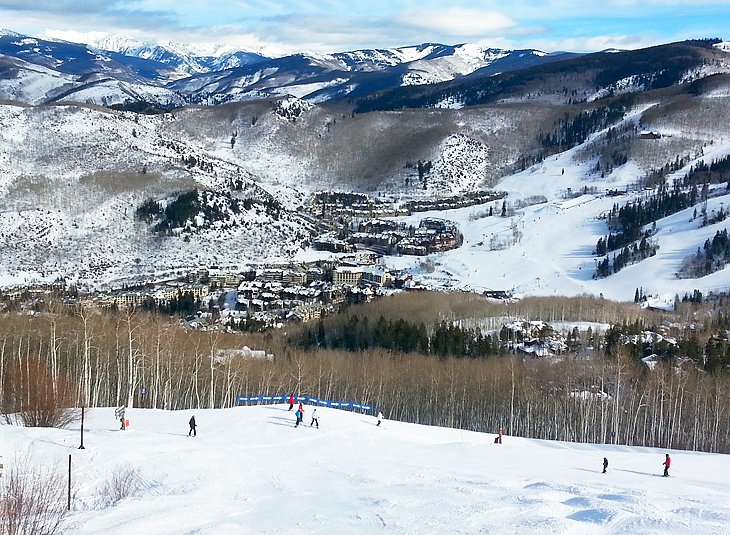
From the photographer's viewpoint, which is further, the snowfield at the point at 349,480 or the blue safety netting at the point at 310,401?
the blue safety netting at the point at 310,401

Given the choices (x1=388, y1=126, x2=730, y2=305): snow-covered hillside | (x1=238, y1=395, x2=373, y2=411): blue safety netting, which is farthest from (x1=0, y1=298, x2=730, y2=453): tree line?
(x1=388, y1=126, x2=730, y2=305): snow-covered hillside

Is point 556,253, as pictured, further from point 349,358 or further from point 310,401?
point 310,401

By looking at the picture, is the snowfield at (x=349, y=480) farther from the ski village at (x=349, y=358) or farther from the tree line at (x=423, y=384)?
the tree line at (x=423, y=384)

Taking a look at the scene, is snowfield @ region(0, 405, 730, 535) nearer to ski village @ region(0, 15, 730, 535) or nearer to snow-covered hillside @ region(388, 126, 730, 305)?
ski village @ region(0, 15, 730, 535)

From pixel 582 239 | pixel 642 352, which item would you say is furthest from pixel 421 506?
pixel 582 239

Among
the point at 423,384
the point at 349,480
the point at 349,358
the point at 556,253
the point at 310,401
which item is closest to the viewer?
the point at 349,480

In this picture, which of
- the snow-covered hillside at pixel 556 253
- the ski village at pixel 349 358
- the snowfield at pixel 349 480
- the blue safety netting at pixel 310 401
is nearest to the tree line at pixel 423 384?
the ski village at pixel 349 358

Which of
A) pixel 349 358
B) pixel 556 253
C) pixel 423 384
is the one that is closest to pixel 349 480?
pixel 423 384

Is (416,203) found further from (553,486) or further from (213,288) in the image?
(553,486)

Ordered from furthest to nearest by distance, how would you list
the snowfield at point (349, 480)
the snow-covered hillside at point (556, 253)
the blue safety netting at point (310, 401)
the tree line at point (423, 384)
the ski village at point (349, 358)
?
1. the snow-covered hillside at point (556, 253)
2. the tree line at point (423, 384)
3. the blue safety netting at point (310, 401)
4. the ski village at point (349, 358)
5. the snowfield at point (349, 480)
